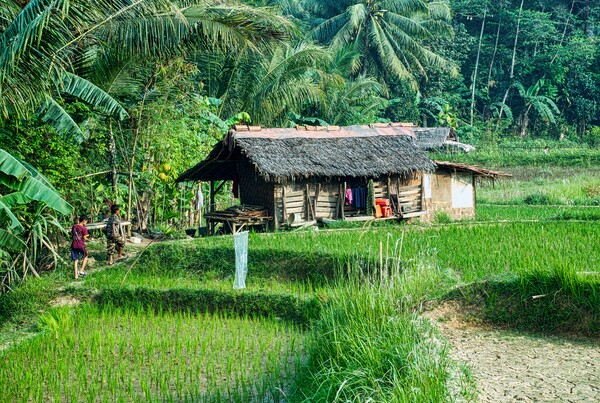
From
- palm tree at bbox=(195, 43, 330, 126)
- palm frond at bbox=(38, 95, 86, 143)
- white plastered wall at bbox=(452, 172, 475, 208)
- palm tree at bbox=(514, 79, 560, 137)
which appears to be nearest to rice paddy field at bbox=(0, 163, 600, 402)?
palm frond at bbox=(38, 95, 86, 143)

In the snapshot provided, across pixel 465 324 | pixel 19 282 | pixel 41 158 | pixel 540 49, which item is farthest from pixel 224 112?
pixel 540 49

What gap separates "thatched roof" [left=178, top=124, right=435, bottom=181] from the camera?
46.3 feet

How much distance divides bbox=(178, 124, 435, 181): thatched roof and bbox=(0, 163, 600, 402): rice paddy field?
159 centimetres

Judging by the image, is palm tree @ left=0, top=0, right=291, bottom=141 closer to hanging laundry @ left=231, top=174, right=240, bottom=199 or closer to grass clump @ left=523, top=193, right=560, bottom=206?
hanging laundry @ left=231, top=174, right=240, bottom=199

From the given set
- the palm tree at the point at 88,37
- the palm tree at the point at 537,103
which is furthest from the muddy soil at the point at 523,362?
the palm tree at the point at 537,103

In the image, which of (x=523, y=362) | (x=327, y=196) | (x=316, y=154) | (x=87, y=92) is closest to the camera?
(x=523, y=362)

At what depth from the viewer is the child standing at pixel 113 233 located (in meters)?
11.6

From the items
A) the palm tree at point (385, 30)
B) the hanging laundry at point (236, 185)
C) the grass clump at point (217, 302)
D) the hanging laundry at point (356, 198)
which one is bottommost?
the grass clump at point (217, 302)

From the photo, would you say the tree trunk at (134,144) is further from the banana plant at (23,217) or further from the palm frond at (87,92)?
the palm frond at (87,92)

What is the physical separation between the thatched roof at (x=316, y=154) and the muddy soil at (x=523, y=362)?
663 cm

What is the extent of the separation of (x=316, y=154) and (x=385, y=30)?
13179 mm

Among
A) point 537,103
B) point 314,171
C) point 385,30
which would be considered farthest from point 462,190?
point 537,103

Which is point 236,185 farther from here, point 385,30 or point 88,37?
point 385,30

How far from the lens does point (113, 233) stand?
38.4ft
